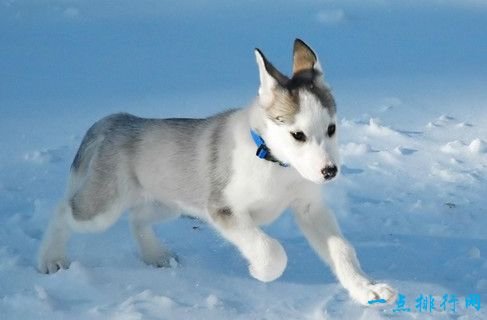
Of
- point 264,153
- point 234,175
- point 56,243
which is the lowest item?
point 56,243

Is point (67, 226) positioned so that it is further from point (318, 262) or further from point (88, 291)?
point (318, 262)

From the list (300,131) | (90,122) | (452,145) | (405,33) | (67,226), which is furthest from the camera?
(405,33)

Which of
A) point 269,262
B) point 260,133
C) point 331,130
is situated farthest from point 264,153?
point 269,262

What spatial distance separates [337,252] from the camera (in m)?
3.58

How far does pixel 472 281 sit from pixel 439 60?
4261 mm

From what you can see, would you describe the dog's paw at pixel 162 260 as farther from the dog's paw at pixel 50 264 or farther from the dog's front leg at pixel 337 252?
the dog's front leg at pixel 337 252

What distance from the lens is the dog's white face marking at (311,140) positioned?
3.22m

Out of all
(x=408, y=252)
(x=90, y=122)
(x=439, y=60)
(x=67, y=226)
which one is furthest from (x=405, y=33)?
(x=67, y=226)

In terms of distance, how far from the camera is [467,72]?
7.43 meters

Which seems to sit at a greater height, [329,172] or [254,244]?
[329,172]

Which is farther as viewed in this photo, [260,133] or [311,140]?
[260,133]

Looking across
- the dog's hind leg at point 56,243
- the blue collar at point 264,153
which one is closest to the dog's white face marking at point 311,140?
the blue collar at point 264,153

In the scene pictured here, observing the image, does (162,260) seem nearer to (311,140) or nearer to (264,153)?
(264,153)

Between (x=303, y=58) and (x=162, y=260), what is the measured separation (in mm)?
1443
